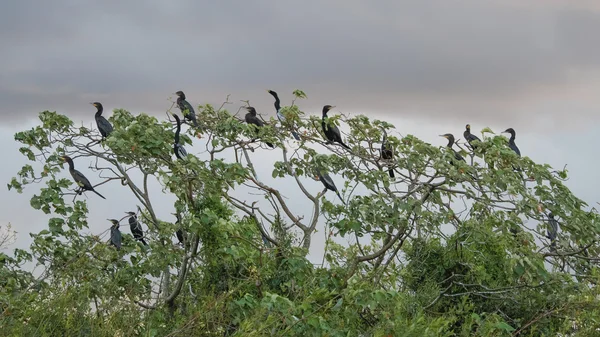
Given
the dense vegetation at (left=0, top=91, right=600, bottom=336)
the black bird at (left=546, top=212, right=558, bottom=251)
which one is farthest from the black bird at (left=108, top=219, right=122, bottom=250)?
the black bird at (left=546, top=212, right=558, bottom=251)

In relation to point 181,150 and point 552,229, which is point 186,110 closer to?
point 181,150

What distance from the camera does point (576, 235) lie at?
806 centimetres

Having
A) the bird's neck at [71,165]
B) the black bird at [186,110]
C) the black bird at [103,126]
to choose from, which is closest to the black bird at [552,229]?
the black bird at [186,110]

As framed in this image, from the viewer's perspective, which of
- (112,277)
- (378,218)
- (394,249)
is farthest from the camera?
(112,277)

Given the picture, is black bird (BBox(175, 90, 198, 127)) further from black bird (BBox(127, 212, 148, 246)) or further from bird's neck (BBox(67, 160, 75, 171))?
bird's neck (BBox(67, 160, 75, 171))

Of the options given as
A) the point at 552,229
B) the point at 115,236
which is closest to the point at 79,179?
the point at 115,236

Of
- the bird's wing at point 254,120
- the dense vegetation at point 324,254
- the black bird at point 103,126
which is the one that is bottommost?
the dense vegetation at point 324,254

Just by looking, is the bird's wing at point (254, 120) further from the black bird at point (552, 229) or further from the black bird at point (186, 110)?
the black bird at point (552, 229)

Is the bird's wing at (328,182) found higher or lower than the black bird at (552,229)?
higher

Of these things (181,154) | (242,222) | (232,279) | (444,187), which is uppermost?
(181,154)

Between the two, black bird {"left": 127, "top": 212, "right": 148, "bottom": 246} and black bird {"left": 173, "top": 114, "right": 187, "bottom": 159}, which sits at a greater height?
black bird {"left": 173, "top": 114, "right": 187, "bottom": 159}

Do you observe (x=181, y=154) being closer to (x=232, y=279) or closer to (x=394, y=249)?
(x=232, y=279)

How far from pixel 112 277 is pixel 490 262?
14.7 feet

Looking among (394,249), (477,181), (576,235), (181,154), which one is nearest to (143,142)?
(181,154)
